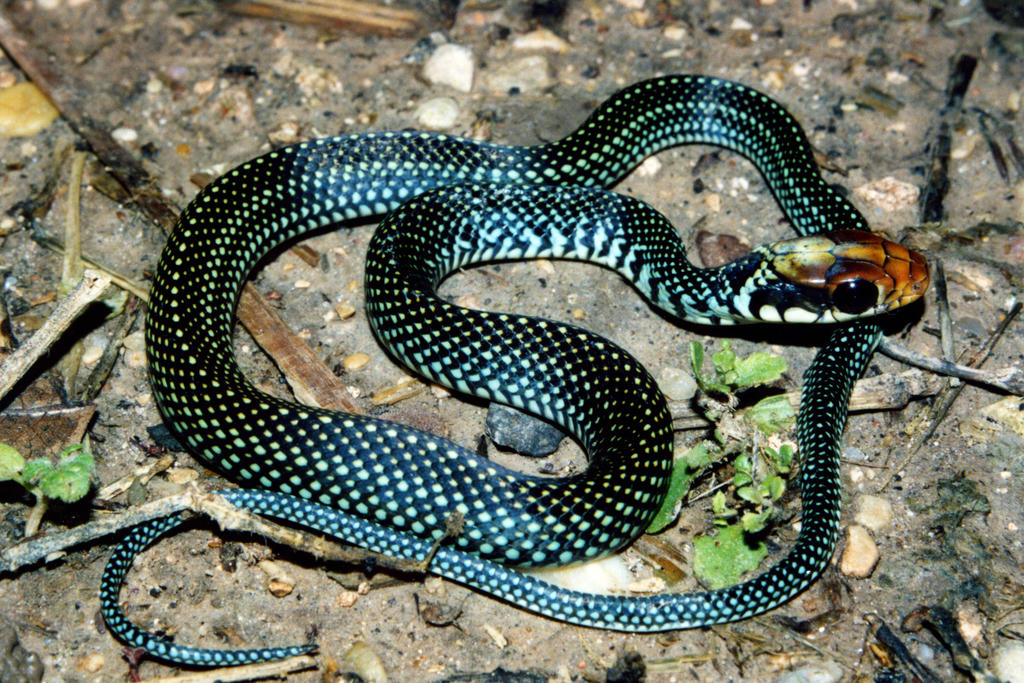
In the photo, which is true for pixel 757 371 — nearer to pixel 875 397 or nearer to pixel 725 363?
pixel 725 363

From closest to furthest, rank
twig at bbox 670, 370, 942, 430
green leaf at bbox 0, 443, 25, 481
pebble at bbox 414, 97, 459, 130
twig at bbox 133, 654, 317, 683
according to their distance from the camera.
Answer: twig at bbox 133, 654, 317, 683, green leaf at bbox 0, 443, 25, 481, twig at bbox 670, 370, 942, 430, pebble at bbox 414, 97, 459, 130

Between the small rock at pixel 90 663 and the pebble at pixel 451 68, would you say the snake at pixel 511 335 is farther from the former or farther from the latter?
the pebble at pixel 451 68

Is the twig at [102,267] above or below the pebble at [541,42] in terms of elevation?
below

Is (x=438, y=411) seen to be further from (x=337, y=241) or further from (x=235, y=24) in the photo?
(x=235, y=24)

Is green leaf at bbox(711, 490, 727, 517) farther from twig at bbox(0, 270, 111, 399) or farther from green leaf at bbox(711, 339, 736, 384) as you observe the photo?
twig at bbox(0, 270, 111, 399)

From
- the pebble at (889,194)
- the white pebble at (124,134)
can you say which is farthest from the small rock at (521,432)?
the white pebble at (124,134)

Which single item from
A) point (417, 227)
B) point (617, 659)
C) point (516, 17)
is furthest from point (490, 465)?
point (516, 17)

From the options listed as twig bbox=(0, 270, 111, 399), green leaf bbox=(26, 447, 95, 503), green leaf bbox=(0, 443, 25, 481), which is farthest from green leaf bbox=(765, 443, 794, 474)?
green leaf bbox=(0, 443, 25, 481)
